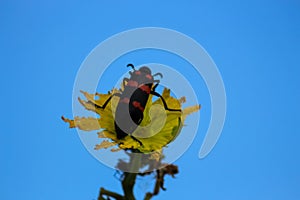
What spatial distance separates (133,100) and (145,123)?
0.23 ft

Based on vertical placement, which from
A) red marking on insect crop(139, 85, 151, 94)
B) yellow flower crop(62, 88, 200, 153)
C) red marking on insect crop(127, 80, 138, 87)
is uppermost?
red marking on insect crop(127, 80, 138, 87)

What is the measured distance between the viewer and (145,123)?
0.90 m

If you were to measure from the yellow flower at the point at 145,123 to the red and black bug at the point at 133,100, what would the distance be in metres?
0.01

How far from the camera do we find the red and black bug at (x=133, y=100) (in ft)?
2.86

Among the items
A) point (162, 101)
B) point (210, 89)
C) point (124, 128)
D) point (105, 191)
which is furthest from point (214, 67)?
point (105, 191)

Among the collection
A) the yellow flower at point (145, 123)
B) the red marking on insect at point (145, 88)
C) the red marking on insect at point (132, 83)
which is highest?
the red marking on insect at point (132, 83)

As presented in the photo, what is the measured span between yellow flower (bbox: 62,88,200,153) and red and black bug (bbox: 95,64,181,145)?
1 centimetres

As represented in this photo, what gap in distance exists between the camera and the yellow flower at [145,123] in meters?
0.85

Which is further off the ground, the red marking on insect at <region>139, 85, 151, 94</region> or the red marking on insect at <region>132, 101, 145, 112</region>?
the red marking on insect at <region>139, 85, 151, 94</region>

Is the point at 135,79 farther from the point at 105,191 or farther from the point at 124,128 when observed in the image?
the point at 105,191

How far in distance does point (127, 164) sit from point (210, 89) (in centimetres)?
27

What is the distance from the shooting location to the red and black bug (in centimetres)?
87

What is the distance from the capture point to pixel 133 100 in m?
0.89

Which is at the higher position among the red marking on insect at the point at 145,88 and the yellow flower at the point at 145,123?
the red marking on insect at the point at 145,88
